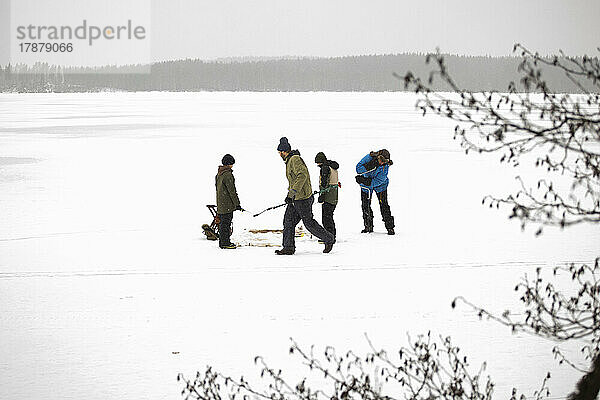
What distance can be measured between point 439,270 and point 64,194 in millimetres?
10449

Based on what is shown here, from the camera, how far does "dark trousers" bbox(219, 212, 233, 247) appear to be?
417 inches

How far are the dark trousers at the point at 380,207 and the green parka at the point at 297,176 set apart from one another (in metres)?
1.79

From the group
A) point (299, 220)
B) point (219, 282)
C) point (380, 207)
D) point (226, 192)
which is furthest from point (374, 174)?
point (219, 282)

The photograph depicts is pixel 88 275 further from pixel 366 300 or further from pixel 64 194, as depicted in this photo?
pixel 64 194

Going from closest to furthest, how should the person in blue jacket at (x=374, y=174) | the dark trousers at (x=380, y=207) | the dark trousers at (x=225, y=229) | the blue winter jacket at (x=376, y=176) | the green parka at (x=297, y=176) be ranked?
the green parka at (x=297, y=176) < the dark trousers at (x=225, y=229) < the person in blue jacket at (x=374, y=174) < the blue winter jacket at (x=376, y=176) < the dark trousers at (x=380, y=207)

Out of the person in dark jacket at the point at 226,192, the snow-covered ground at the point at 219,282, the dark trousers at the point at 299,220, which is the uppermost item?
the person in dark jacket at the point at 226,192

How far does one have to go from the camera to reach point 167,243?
1152 cm

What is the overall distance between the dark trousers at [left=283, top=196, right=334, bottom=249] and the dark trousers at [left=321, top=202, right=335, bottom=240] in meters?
0.47

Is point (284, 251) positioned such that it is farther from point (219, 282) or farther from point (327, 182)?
point (219, 282)

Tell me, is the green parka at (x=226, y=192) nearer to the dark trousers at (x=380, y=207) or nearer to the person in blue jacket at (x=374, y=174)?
the person in blue jacket at (x=374, y=174)

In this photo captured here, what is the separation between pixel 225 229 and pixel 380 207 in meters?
2.47

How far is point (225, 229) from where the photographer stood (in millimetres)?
10727

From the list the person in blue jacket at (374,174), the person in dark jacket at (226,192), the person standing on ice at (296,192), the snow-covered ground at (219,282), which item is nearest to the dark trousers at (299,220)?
the person standing on ice at (296,192)

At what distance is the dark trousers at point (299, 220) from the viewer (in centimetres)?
991
